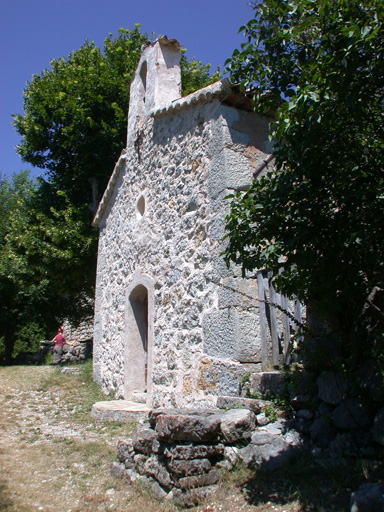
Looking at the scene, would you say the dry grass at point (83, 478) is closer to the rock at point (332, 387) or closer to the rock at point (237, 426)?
the rock at point (237, 426)

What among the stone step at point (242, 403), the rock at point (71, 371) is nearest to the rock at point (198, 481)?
the stone step at point (242, 403)

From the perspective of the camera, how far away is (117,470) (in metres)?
3.70

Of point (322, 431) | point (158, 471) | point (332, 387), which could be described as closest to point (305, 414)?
point (322, 431)

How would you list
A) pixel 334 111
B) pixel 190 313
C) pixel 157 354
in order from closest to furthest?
pixel 334 111
pixel 190 313
pixel 157 354

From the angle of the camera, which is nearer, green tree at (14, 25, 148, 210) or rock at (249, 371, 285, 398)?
rock at (249, 371, 285, 398)

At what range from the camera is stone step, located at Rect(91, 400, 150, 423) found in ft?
17.9

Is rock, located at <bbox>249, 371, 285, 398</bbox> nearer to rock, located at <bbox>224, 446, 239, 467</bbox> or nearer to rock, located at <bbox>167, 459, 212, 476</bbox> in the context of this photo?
rock, located at <bbox>224, 446, 239, 467</bbox>

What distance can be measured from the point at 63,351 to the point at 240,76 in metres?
13.4

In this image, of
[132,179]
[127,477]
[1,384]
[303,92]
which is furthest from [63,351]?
[303,92]

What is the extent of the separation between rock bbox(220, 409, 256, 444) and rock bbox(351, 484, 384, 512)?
3.70 feet

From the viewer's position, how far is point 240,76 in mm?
3197

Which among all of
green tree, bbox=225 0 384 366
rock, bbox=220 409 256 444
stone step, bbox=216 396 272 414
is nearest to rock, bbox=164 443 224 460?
rock, bbox=220 409 256 444

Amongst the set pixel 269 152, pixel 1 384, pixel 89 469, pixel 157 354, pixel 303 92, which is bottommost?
pixel 89 469

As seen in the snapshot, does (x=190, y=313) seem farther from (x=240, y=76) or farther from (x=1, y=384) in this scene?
(x=1, y=384)
